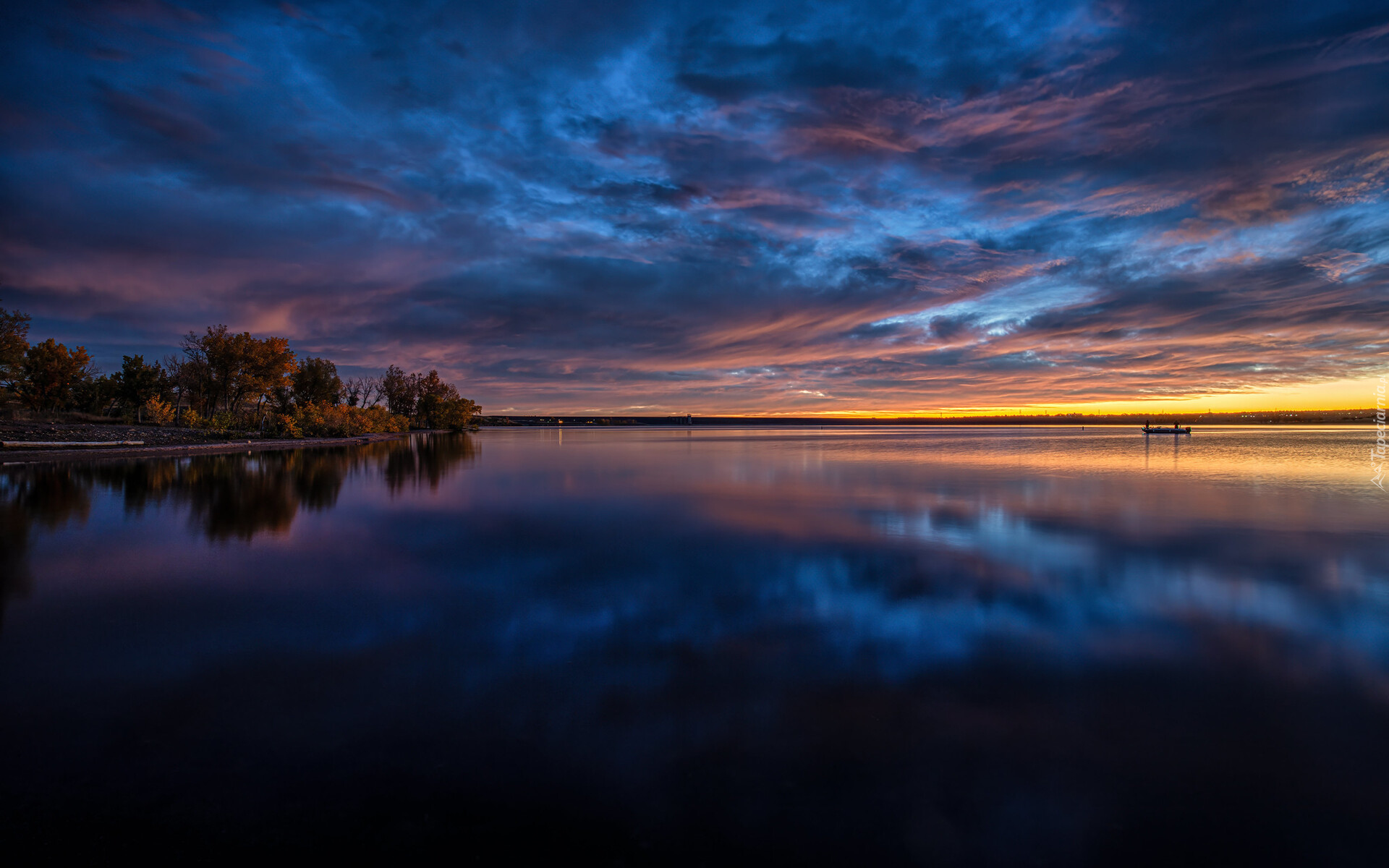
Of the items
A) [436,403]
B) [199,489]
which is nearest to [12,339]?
[199,489]

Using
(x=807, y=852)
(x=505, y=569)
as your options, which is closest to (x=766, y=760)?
(x=807, y=852)

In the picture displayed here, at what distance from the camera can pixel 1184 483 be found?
20719 millimetres

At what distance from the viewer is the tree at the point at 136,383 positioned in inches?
2052

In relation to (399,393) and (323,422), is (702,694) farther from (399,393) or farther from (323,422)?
(399,393)

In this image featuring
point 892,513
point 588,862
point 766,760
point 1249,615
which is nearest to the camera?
point 588,862

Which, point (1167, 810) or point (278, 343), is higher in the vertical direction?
point (278, 343)

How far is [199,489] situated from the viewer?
17391 mm

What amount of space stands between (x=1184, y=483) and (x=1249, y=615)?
18.0 meters

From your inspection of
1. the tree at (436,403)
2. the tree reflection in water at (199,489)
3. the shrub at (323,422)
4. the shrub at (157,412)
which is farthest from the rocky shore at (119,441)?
the tree at (436,403)

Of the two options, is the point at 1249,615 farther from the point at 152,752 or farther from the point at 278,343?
the point at 278,343

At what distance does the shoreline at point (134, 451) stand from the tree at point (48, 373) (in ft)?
63.0

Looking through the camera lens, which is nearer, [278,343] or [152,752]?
[152,752]

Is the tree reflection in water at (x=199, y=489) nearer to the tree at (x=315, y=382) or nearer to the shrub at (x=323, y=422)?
the shrub at (x=323, y=422)

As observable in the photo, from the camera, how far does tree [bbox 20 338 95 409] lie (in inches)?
1721
